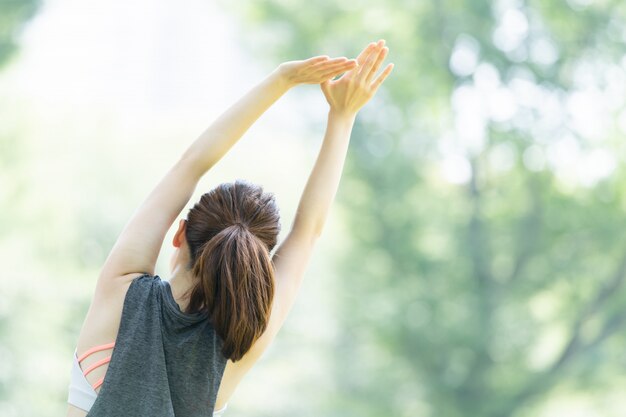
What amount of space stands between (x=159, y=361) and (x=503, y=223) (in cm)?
671

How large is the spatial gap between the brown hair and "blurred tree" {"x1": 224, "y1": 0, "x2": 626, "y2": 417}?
20.5 feet

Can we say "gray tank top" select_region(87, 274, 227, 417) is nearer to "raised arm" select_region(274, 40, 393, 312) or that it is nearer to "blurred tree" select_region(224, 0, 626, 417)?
"raised arm" select_region(274, 40, 393, 312)

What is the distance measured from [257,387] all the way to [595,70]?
430 cm

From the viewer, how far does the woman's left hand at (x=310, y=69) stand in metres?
1.49

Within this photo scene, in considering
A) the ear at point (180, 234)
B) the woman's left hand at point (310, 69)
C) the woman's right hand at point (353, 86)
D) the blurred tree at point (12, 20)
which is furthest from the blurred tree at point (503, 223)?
the ear at point (180, 234)

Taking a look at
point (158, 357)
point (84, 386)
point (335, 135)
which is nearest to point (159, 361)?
point (158, 357)

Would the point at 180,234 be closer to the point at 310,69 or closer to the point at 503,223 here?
the point at 310,69

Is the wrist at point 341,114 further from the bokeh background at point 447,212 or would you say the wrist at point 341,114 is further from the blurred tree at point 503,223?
the blurred tree at point 503,223

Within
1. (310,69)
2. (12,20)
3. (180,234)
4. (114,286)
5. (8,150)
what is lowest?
(114,286)

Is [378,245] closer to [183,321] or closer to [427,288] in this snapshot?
[427,288]

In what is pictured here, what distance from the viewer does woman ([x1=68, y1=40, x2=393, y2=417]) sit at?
1.31m

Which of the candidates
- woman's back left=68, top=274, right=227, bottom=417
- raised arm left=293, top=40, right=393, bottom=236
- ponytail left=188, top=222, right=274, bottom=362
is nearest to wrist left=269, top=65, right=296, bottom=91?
raised arm left=293, top=40, right=393, bottom=236

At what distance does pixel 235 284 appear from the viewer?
4.32 feet

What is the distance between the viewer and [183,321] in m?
1.34
